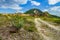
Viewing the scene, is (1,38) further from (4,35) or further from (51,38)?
(51,38)

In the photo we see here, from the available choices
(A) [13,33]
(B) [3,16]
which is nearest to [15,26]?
(A) [13,33]

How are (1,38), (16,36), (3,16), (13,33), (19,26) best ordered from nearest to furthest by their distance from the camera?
(1,38) < (16,36) < (13,33) < (19,26) < (3,16)

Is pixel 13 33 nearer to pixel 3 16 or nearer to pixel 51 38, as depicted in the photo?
pixel 51 38

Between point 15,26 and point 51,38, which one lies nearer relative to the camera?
point 51,38

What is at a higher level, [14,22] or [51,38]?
[14,22]

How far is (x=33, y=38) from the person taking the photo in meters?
17.4

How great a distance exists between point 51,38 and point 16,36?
3.83 metres

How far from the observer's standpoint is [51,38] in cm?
1839

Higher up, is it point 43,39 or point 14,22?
point 14,22

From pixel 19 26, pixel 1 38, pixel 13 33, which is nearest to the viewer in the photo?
pixel 1 38

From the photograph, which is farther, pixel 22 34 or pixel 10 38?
pixel 22 34

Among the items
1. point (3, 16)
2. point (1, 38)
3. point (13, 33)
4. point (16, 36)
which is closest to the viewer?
point (1, 38)

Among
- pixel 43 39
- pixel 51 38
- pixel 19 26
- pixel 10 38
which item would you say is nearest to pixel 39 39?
pixel 43 39

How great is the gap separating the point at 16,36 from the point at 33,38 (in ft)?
6.44
